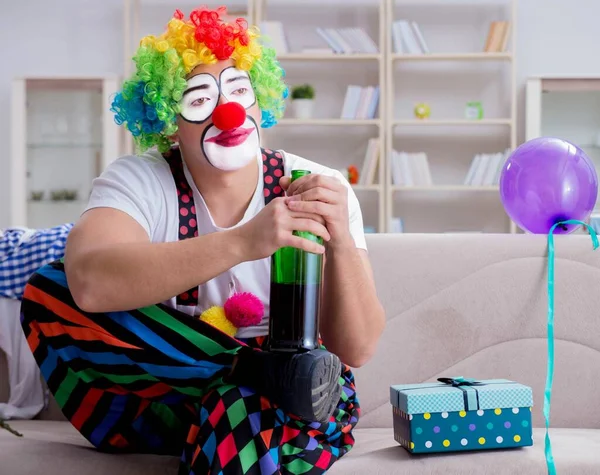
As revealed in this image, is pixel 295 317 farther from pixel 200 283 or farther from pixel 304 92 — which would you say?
pixel 304 92

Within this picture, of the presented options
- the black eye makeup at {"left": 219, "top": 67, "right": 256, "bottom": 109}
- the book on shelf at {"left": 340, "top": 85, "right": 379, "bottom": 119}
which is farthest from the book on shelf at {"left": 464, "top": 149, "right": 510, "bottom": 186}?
→ the black eye makeup at {"left": 219, "top": 67, "right": 256, "bottom": 109}

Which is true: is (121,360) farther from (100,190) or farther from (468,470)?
(468,470)

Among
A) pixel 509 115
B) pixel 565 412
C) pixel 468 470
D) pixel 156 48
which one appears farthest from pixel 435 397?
pixel 509 115

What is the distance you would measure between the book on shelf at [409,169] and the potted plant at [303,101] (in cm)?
60

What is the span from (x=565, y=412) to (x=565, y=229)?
1.33 feet

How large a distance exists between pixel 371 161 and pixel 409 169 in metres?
0.25

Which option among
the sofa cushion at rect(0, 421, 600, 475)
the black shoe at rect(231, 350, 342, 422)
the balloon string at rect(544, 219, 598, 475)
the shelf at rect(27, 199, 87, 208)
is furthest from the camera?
the shelf at rect(27, 199, 87, 208)

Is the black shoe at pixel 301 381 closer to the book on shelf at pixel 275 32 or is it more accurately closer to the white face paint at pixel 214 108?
→ the white face paint at pixel 214 108

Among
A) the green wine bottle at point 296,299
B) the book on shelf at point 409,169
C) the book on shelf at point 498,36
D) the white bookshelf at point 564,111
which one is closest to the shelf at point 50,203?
the book on shelf at point 409,169

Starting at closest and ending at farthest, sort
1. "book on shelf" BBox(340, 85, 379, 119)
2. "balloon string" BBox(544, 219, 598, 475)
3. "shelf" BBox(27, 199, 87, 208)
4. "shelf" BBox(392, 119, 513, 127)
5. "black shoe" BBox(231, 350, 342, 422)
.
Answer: "black shoe" BBox(231, 350, 342, 422), "balloon string" BBox(544, 219, 598, 475), "shelf" BBox(392, 119, 513, 127), "book on shelf" BBox(340, 85, 379, 119), "shelf" BBox(27, 199, 87, 208)

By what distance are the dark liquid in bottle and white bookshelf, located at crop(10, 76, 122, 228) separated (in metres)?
3.99

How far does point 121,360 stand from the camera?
4.60 ft

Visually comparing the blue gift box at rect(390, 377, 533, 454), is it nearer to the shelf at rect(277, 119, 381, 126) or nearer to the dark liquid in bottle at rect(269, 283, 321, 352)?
A: the dark liquid in bottle at rect(269, 283, 321, 352)

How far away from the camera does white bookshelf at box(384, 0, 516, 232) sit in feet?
17.7
